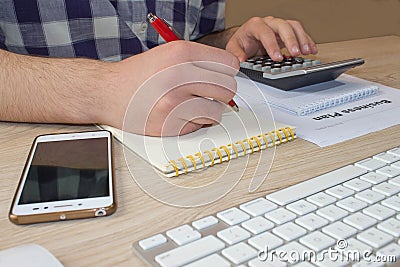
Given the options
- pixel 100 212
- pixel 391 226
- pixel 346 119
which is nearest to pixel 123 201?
pixel 100 212

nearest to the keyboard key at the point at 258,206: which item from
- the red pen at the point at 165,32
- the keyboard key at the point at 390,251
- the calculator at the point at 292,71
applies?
the keyboard key at the point at 390,251

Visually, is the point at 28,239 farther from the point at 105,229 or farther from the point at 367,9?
the point at 367,9

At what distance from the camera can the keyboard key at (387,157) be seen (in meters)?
0.54

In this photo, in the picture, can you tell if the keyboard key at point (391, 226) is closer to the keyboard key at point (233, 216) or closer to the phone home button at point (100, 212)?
the keyboard key at point (233, 216)

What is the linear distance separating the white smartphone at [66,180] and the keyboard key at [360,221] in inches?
8.3

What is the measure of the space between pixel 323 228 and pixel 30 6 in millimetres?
809

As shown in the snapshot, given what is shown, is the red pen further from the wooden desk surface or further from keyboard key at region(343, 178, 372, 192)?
keyboard key at region(343, 178, 372, 192)

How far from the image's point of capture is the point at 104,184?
1.60ft

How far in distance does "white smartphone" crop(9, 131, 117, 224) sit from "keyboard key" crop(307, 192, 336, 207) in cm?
18

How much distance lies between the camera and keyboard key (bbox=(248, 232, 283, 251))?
38 cm

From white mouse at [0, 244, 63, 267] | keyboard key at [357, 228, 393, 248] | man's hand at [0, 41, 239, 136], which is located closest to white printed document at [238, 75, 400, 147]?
man's hand at [0, 41, 239, 136]

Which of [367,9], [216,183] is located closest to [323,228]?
[216,183]

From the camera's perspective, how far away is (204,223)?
42cm
